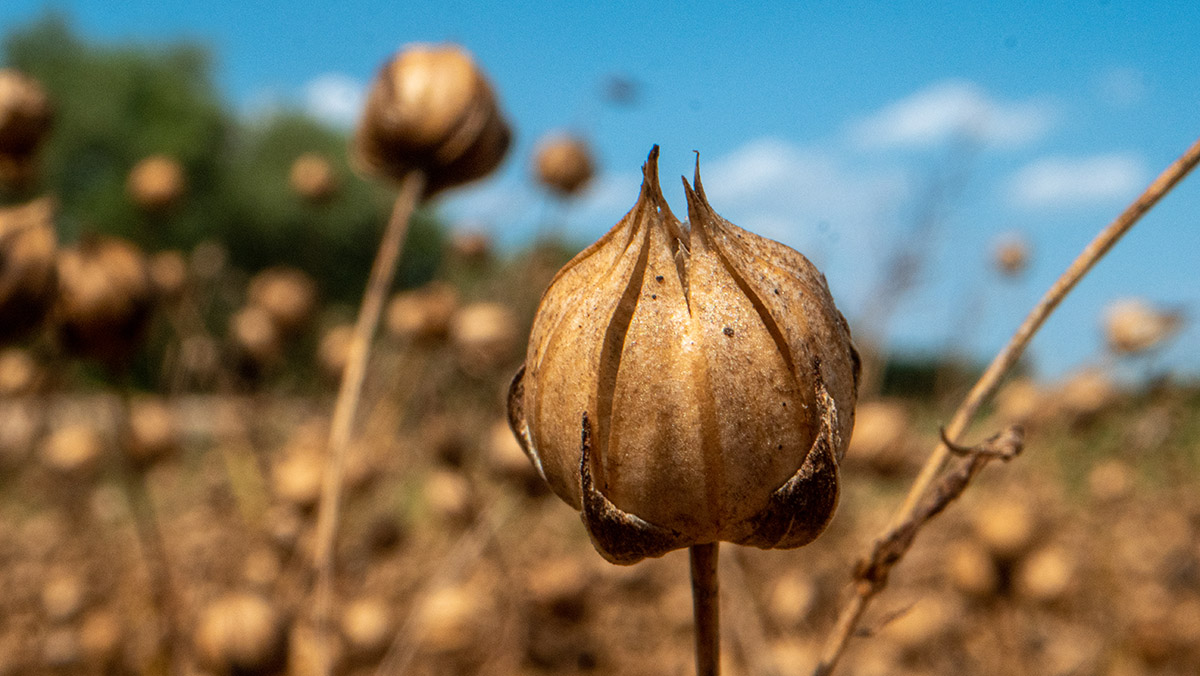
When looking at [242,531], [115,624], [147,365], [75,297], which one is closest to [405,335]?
[242,531]

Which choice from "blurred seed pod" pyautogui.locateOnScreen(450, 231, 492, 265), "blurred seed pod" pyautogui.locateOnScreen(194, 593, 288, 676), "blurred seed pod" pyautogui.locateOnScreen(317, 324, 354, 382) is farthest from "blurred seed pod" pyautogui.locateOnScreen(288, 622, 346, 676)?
"blurred seed pod" pyautogui.locateOnScreen(450, 231, 492, 265)

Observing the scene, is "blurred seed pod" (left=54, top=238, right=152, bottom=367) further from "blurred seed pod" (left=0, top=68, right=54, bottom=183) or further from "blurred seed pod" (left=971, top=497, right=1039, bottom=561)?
"blurred seed pod" (left=971, top=497, right=1039, bottom=561)

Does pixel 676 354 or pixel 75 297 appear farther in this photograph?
pixel 75 297

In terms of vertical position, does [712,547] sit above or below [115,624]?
above

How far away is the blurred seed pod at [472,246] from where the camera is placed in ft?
9.86

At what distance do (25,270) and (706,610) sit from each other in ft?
2.33

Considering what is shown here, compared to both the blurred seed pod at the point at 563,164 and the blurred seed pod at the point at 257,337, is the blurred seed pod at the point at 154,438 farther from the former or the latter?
the blurred seed pod at the point at 563,164

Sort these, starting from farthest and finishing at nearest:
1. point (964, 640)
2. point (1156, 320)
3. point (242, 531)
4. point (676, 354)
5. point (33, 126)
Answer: point (242, 531) < point (964, 640) < point (1156, 320) < point (33, 126) < point (676, 354)

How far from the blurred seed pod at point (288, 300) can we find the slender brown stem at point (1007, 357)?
1995 mm

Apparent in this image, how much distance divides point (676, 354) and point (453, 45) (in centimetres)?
66

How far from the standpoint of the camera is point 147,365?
10.6 metres

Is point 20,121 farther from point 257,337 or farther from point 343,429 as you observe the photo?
point 343,429

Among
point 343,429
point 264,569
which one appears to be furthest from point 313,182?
point 343,429

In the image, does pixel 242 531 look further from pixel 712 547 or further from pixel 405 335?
pixel 712 547
